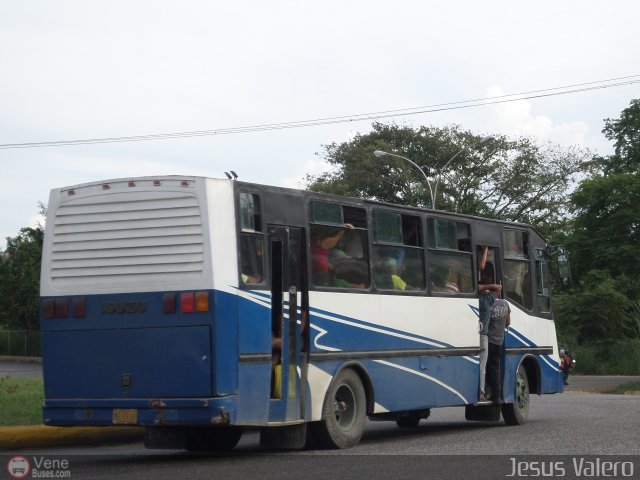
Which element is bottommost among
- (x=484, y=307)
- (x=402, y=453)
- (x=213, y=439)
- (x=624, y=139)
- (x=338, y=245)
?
(x=402, y=453)

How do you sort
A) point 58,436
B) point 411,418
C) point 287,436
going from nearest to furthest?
point 287,436, point 58,436, point 411,418

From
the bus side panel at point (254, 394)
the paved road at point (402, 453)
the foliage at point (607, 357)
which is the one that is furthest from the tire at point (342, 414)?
the foliage at point (607, 357)

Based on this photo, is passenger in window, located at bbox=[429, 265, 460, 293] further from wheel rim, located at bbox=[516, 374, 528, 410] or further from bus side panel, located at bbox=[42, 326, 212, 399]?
bus side panel, located at bbox=[42, 326, 212, 399]

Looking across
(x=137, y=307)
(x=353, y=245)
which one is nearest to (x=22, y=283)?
(x=353, y=245)

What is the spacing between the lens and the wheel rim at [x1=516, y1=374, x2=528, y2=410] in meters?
17.6

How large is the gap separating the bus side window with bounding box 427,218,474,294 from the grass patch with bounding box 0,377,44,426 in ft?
17.7

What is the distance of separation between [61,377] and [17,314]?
47353 mm

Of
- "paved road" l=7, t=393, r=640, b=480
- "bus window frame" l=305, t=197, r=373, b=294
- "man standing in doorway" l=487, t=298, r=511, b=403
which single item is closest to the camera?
"paved road" l=7, t=393, r=640, b=480

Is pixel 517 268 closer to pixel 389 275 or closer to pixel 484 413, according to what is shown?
pixel 484 413

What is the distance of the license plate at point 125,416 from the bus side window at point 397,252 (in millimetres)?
3678

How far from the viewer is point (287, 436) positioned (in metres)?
13.0

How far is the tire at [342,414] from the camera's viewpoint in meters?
13.2

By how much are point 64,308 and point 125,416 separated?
1.38m

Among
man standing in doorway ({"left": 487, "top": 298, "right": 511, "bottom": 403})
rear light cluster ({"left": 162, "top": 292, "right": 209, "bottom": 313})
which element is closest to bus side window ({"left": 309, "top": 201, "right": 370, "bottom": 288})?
rear light cluster ({"left": 162, "top": 292, "right": 209, "bottom": 313})
